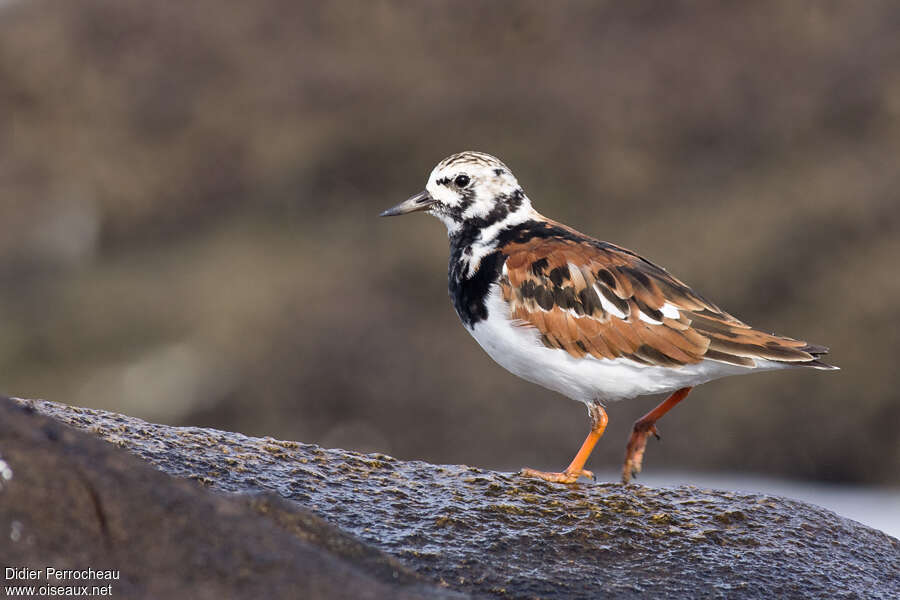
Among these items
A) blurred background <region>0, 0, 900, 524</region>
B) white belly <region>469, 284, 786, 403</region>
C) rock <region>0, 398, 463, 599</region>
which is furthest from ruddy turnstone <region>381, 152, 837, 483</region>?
blurred background <region>0, 0, 900, 524</region>

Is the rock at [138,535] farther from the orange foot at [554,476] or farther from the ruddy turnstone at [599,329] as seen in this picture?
the ruddy turnstone at [599,329]

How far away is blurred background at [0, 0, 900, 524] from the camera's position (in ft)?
32.4

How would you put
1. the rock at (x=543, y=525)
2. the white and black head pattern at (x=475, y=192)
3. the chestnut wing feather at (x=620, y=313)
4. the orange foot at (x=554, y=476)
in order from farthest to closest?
the white and black head pattern at (x=475, y=192), the chestnut wing feather at (x=620, y=313), the orange foot at (x=554, y=476), the rock at (x=543, y=525)

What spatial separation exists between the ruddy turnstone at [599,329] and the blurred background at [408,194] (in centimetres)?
461

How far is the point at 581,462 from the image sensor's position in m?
4.84

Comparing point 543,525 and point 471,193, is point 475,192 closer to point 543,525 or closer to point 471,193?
point 471,193

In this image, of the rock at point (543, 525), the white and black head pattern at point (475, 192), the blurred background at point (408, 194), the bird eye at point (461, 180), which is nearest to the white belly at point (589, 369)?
the rock at point (543, 525)

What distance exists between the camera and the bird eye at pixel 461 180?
554cm

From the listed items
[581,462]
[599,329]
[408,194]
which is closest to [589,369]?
[599,329]

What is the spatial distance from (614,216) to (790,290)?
186 cm

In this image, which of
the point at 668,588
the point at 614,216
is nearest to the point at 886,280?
the point at 614,216

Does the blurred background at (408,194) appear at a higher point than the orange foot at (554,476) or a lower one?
higher

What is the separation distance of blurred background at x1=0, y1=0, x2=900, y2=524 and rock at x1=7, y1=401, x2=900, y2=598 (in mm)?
5271

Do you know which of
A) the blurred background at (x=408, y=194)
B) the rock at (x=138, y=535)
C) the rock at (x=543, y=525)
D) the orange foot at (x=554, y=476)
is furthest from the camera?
the blurred background at (x=408, y=194)
